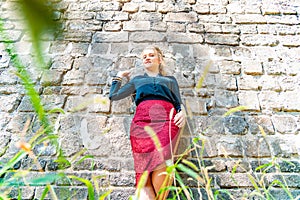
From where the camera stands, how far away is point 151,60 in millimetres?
2262

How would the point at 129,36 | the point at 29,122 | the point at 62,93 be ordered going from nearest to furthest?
the point at 29,122
the point at 62,93
the point at 129,36

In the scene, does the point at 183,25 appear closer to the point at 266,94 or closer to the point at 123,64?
the point at 123,64

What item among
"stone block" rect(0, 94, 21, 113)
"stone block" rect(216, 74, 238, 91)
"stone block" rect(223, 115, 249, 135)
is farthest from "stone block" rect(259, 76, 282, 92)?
"stone block" rect(0, 94, 21, 113)

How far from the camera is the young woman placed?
5.78 ft

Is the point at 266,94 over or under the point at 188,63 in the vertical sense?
under

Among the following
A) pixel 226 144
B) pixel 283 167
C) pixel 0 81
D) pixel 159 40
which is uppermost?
pixel 159 40

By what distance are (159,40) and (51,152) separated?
137cm

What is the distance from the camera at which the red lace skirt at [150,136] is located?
1775 mm

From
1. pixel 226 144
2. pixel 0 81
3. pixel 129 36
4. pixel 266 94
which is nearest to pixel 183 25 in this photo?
pixel 129 36

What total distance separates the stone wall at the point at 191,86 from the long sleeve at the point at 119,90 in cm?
13

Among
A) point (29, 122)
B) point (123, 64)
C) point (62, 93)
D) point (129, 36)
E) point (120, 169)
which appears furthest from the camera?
point (129, 36)

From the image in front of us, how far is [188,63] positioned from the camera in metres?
2.62

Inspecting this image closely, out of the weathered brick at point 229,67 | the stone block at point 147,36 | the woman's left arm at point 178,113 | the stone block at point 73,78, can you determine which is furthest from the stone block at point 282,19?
the stone block at point 73,78

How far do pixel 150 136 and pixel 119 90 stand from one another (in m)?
0.57
